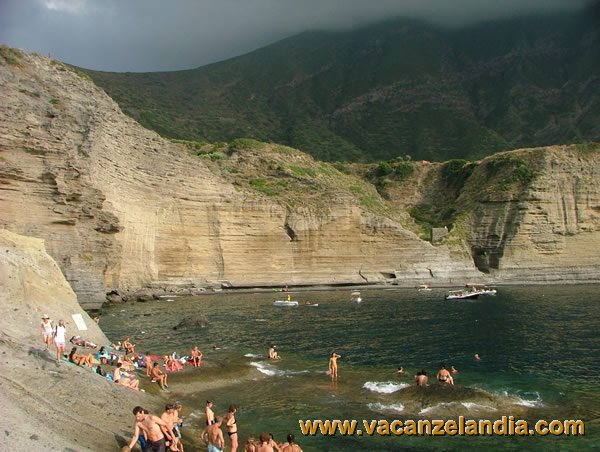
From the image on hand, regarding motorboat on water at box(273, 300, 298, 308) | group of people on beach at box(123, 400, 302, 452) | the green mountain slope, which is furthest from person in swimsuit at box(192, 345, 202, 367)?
the green mountain slope

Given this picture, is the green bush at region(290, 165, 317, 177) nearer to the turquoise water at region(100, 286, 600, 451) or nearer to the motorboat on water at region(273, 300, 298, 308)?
the turquoise water at region(100, 286, 600, 451)

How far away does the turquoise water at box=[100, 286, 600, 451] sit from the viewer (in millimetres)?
18047

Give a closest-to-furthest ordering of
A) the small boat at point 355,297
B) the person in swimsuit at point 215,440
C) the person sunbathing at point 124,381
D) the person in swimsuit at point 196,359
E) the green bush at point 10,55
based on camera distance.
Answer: the person in swimsuit at point 215,440 < the person sunbathing at point 124,381 < the person in swimsuit at point 196,359 < the small boat at point 355,297 < the green bush at point 10,55

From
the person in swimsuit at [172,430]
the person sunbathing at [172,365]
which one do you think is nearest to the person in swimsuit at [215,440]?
the person in swimsuit at [172,430]

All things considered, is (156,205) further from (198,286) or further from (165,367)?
(165,367)

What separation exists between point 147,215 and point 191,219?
5.88m

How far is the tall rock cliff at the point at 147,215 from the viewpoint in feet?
145

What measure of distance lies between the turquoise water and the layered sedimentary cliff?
8399 mm

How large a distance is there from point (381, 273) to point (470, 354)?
41941mm

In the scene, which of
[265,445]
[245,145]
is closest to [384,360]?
[265,445]

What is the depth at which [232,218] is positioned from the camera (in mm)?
65500

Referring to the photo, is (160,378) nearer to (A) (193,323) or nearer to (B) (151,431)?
(B) (151,431)

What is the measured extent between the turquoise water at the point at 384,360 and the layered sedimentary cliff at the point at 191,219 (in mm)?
8399

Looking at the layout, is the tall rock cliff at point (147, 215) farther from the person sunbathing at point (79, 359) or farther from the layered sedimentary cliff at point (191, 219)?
the person sunbathing at point (79, 359)
